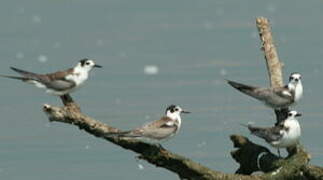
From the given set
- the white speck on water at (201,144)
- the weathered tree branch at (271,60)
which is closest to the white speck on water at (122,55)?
the white speck on water at (201,144)

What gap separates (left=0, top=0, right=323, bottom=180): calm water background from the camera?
78.0 feet

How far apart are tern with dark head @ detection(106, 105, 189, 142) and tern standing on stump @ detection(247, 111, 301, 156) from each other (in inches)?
45.9

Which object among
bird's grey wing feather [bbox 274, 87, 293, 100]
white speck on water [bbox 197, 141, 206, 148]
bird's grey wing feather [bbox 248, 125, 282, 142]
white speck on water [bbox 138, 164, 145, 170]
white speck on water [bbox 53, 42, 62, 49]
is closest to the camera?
bird's grey wing feather [bbox 248, 125, 282, 142]

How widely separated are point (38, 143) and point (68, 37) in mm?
13135

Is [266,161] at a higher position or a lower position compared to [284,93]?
lower

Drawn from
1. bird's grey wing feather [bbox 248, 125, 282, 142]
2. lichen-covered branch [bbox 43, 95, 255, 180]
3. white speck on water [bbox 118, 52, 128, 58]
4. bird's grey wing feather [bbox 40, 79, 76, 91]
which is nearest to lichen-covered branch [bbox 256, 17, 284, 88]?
bird's grey wing feather [bbox 248, 125, 282, 142]

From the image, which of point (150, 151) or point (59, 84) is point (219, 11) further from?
point (150, 151)

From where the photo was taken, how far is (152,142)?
1731 centimetres

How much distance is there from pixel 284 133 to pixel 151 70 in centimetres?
1427

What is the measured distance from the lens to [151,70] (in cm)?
3191

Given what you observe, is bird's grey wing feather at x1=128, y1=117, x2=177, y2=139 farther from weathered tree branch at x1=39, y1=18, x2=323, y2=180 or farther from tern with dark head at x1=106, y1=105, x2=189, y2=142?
weathered tree branch at x1=39, y1=18, x2=323, y2=180

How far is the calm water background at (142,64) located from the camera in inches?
936

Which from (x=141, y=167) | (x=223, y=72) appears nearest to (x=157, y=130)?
(x=141, y=167)

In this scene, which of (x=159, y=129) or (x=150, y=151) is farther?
(x=159, y=129)
